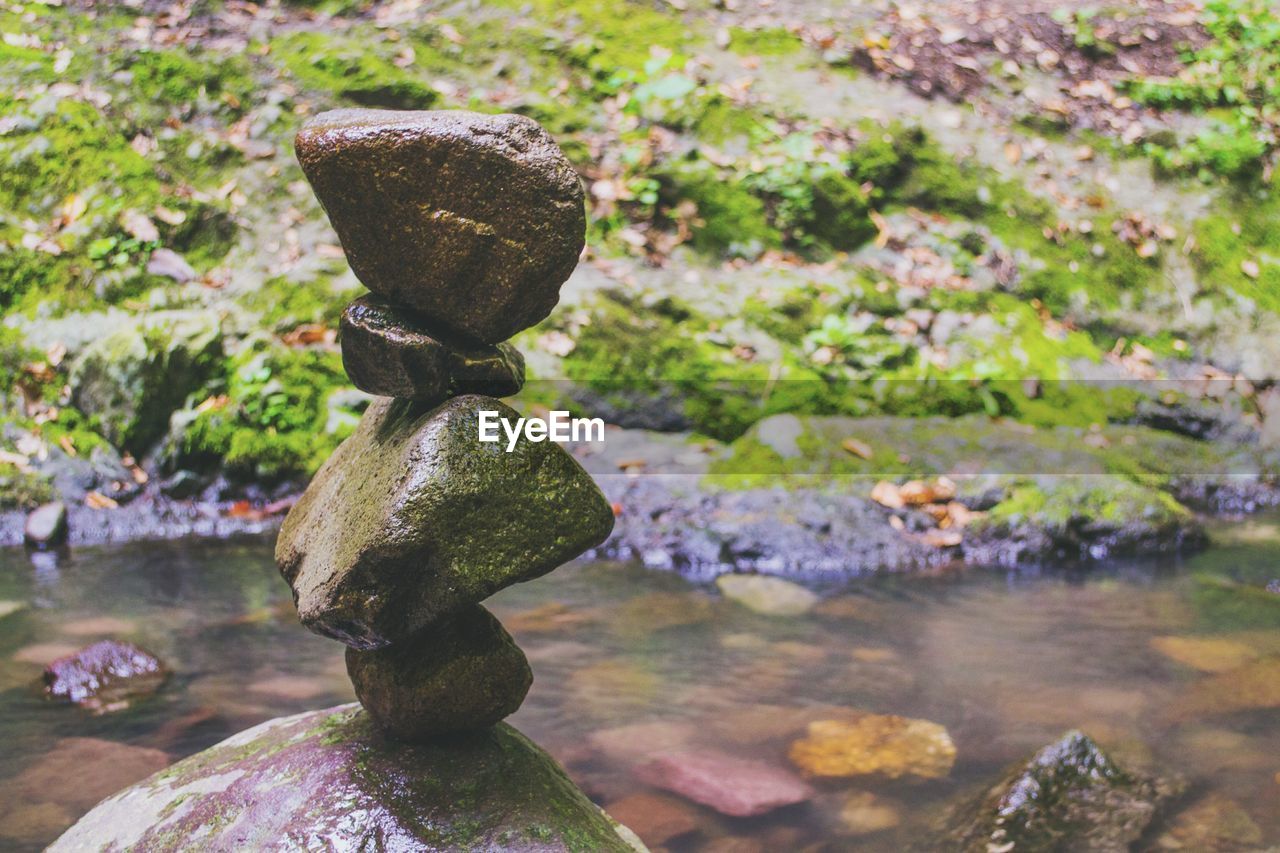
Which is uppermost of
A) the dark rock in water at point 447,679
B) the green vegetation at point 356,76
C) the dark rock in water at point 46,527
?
the green vegetation at point 356,76

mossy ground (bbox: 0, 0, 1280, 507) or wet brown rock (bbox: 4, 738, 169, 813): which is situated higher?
mossy ground (bbox: 0, 0, 1280, 507)

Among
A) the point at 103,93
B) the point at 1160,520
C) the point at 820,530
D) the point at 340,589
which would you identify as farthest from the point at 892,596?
the point at 103,93

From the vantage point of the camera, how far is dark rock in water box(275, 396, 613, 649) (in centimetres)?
221

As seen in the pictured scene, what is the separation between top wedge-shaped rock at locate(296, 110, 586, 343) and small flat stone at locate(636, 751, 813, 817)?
2166mm

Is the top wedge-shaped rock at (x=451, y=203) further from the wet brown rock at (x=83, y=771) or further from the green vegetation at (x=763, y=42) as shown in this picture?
the green vegetation at (x=763, y=42)

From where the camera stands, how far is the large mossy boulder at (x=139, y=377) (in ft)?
21.2

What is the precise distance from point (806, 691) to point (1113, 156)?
753 cm

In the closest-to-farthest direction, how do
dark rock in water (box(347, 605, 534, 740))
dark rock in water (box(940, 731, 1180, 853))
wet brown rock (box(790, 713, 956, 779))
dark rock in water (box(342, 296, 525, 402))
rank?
dark rock in water (box(342, 296, 525, 402)) → dark rock in water (box(347, 605, 534, 740)) → dark rock in water (box(940, 731, 1180, 853)) → wet brown rock (box(790, 713, 956, 779))

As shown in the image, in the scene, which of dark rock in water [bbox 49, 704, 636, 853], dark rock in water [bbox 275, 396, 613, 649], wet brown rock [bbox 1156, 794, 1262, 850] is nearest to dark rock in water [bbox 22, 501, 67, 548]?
dark rock in water [bbox 49, 704, 636, 853]

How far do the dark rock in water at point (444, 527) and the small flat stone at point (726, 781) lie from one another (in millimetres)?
1722

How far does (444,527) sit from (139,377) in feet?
16.7

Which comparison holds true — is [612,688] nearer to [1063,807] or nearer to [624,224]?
[1063,807]

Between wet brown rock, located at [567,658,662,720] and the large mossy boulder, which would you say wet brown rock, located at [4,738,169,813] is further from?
the large mossy boulder

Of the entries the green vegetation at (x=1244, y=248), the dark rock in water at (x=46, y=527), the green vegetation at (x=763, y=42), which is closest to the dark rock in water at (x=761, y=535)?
the dark rock in water at (x=46, y=527)
